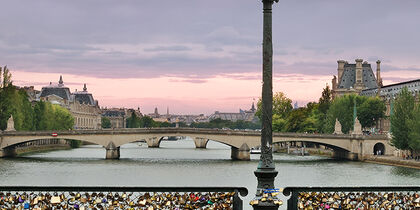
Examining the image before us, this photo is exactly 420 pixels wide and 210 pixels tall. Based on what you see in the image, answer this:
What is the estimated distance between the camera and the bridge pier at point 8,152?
73.1 m

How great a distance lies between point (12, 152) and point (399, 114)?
1590 inches

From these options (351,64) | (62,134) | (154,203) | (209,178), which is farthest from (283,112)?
(154,203)

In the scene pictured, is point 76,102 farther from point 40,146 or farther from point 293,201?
point 293,201

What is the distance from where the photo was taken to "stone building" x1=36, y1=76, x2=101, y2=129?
141113 millimetres

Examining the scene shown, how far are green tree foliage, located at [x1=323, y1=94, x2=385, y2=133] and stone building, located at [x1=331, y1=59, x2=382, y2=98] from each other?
35.8 m

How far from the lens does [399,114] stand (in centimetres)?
6706

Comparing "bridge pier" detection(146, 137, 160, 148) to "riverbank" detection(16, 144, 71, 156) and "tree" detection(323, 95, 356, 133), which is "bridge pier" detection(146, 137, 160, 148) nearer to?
"riverbank" detection(16, 144, 71, 156)

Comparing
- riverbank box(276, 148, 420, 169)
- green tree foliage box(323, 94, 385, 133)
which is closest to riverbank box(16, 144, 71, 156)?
riverbank box(276, 148, 420, 169)

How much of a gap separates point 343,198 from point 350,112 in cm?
8173

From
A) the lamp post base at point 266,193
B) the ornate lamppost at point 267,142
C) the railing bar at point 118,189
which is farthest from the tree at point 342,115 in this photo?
the lamp post base at point 266,193

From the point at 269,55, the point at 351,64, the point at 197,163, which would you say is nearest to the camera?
the point at 269,55

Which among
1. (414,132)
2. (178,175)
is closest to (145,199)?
(178,175)

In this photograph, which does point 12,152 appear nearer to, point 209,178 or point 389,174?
point 209,178

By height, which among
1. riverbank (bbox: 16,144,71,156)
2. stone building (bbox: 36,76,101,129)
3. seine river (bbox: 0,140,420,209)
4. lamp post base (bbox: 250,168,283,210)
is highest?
stone building (bbox: 36,76,101,129)
